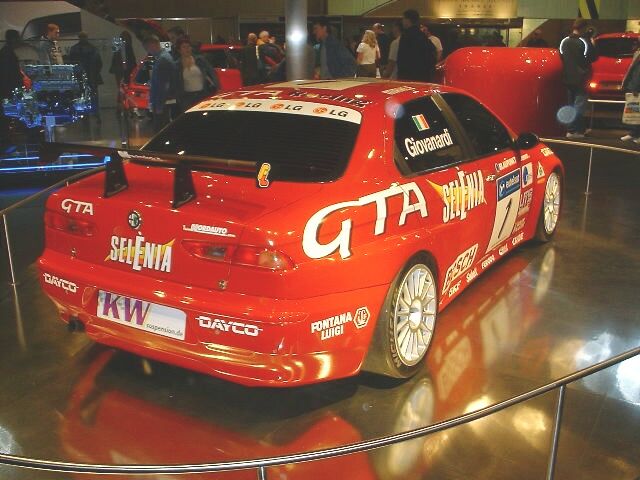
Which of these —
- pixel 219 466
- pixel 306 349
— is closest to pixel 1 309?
pixel 306 349

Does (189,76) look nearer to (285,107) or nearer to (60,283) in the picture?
(285,107)

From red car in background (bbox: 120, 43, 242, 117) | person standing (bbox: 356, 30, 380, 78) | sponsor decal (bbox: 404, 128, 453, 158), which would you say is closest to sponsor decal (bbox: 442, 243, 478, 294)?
sponsor decal (bbox: 404, 128, 453, 158)

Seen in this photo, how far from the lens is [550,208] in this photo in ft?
19.9

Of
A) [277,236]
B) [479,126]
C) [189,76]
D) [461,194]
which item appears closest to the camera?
[277,236]

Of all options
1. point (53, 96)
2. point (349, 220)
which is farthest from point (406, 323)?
point (53, 96)

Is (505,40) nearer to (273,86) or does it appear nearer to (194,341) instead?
(273,86)

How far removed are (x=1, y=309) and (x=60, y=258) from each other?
1.68 metres

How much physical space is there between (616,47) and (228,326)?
1266 cm

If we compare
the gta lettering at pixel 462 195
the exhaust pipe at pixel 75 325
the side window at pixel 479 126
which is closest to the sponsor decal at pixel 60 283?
the exhaust pipe at pixel 75 325

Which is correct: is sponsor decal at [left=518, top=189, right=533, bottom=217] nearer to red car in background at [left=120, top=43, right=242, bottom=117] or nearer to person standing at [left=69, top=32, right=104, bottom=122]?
person standing at [left=69, top=32, right=104, bottom=122]

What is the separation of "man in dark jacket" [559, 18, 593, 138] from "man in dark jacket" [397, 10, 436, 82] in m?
2.56

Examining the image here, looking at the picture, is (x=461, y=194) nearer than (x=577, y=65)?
Yes

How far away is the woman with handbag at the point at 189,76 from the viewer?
8.51 metres

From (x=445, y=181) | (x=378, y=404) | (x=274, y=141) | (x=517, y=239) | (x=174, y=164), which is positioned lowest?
(x=378, y=404)
